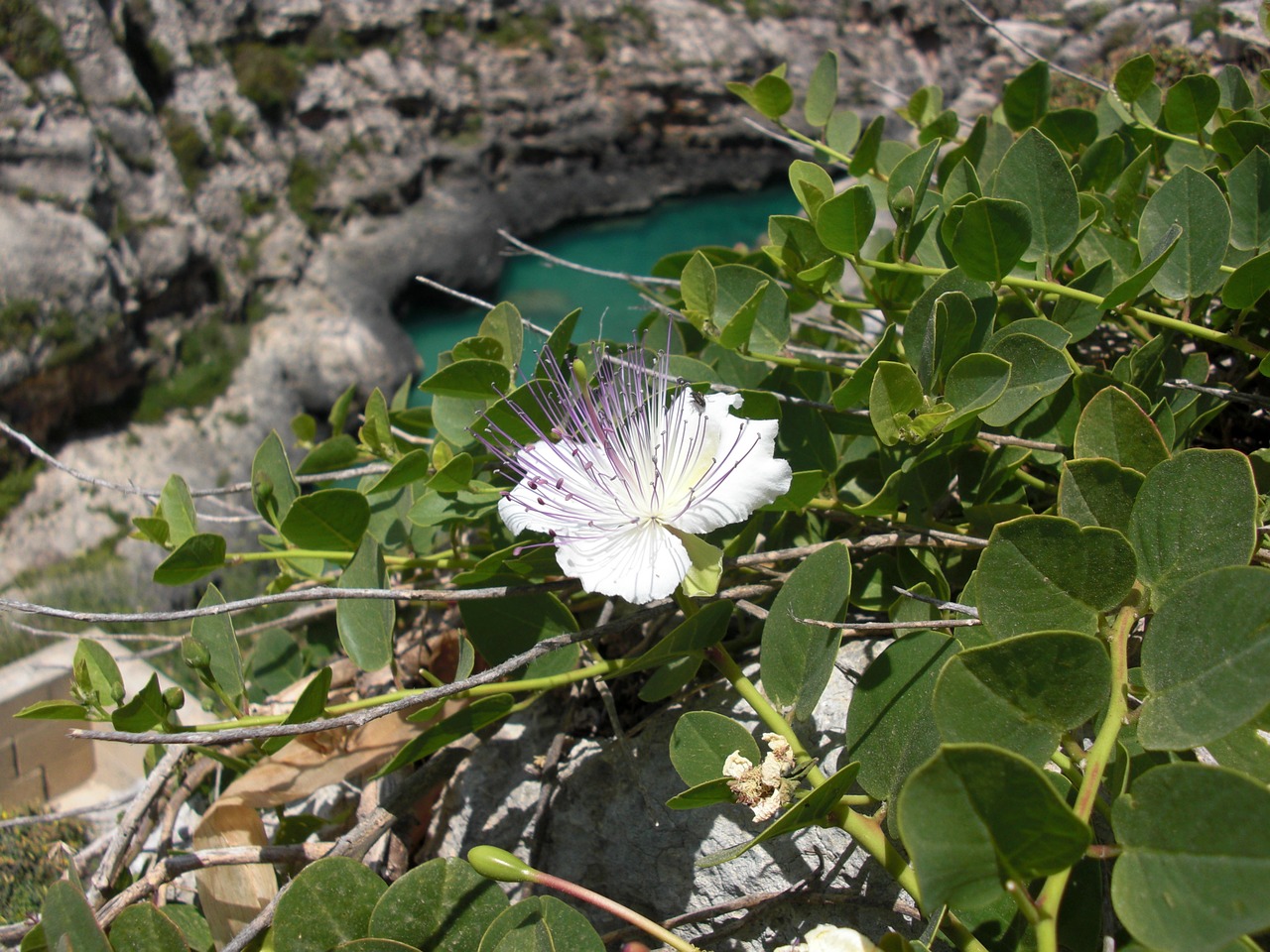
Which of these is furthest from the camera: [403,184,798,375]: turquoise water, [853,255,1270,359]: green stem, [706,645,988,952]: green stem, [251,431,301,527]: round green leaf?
[403,184,798,375]: turquoise water

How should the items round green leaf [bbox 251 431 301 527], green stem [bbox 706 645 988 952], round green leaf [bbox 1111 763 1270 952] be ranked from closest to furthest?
round green leaf [bbox 1111 763 1270 952]
green stem [bbox 706 645 988 952]
round green leaf [bbox 251 431 301 527]

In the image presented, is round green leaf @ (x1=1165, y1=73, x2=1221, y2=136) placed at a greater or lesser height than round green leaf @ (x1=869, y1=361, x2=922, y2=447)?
greater

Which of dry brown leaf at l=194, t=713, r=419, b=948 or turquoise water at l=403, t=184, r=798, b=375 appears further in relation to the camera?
turquoise water at l=403, t=184, r=798, b=375

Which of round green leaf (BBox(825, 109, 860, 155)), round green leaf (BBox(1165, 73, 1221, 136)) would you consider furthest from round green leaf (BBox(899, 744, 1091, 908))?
round green leaf (BBox(825, 109, 860, 155))

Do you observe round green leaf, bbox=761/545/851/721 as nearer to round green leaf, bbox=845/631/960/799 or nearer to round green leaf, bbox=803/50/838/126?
round green leaf, bbox=845/631/960/799

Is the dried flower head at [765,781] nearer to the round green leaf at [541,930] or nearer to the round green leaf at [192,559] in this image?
the round green leaf at [541,930]

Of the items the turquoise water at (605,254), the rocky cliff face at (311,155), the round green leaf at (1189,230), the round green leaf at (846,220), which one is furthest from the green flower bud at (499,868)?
the turquoise water at (605,254)

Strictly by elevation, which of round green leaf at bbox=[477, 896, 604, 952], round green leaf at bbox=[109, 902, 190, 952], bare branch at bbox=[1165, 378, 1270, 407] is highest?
bare branch at bbox=[1165, 378, 1270, 407]
